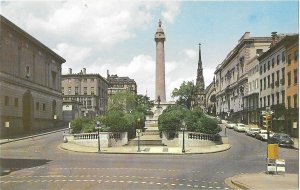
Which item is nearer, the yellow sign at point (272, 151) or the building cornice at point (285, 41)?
the yellow sign at point (272, 151)

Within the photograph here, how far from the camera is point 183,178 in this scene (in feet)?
77.5

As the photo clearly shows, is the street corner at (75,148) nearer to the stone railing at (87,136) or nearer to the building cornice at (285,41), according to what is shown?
the stone railing at (87,136)

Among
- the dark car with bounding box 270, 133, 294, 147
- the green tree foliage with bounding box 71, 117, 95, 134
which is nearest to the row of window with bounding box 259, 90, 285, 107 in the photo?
the dark car with bounding box 270, 133, 294, 147

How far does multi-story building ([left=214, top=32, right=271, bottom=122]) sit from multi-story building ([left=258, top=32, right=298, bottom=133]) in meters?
13.9

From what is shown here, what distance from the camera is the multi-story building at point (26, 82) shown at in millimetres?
61656

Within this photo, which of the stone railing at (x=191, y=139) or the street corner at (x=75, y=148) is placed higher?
the stone railing at (x=191, y=139)

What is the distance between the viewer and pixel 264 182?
2170 centimetres

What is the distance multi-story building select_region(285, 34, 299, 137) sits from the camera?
57406 mm

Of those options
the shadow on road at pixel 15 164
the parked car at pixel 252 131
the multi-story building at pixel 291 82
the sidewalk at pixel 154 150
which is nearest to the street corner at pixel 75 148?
the sidewalk at pixel 154 150

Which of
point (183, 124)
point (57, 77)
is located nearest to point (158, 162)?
point (183, 124)

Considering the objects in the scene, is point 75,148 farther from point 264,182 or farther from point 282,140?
point 264,182

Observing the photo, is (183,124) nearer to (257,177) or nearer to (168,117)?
(168,117)

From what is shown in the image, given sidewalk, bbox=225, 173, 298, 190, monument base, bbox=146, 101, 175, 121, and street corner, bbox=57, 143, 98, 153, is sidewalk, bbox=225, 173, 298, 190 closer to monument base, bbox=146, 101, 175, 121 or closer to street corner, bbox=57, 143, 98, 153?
street corner, bbox=57, 143, 98, 153

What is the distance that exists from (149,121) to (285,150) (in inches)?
1948
